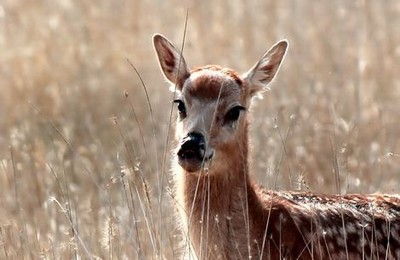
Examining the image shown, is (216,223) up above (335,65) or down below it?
below

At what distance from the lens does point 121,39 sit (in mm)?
15969

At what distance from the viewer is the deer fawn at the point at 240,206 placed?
8.02 metres

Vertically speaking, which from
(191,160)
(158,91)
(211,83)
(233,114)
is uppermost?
(158,91)

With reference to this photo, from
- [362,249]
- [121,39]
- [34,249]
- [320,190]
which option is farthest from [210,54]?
[362,249]

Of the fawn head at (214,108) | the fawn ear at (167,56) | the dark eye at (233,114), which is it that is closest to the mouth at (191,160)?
the fawn head at (214,108)

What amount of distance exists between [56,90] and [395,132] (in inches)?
156

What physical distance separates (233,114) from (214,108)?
0.62ft

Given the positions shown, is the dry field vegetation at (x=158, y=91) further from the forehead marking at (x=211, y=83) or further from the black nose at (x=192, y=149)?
the black nose at (x=192, y=149)

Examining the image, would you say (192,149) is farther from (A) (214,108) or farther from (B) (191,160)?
(A) (214,108)

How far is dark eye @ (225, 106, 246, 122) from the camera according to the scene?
8.48 metres

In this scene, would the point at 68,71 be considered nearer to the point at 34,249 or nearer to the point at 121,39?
the point at 121,39

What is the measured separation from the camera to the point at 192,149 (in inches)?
312

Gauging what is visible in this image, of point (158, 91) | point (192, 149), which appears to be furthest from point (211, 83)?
point (158, 91)

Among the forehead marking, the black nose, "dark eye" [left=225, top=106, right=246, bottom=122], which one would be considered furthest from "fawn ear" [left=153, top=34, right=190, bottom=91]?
the black nose
